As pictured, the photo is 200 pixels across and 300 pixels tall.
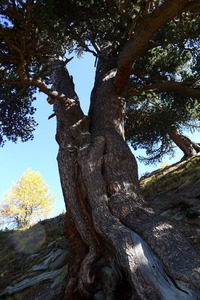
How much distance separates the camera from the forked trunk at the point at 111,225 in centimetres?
281

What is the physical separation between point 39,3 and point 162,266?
594cm

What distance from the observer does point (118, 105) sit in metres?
6.37

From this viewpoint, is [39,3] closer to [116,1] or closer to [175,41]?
[116,1]

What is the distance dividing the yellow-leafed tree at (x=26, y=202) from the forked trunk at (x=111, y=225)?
17.2 metres

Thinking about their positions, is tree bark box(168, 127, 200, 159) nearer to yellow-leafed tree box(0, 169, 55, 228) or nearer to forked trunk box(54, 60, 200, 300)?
forked trunk box(54, 60, 200, 300)

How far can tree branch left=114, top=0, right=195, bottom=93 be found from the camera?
518cm

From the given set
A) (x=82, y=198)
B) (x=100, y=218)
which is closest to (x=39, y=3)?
(x=82, y=198)

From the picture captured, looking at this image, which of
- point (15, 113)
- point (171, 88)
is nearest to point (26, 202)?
point (15, 113)

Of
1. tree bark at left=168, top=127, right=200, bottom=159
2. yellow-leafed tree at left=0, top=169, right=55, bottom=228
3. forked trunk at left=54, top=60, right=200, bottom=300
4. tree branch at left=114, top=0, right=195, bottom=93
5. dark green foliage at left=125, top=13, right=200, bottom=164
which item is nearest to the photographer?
forked trunk at left=54, top=60, right=200, bottom=300

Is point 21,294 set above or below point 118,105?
below

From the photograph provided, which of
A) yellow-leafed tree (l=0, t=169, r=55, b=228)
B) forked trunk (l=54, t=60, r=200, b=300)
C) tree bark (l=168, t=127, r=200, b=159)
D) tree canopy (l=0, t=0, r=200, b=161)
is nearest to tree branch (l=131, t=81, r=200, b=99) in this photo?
tree canopy (l=0, t=0, r=200, b=161)

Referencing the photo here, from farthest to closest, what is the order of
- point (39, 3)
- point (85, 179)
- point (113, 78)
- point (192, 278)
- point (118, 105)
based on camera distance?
point (113, 78)
point (118, 105)
point (39, 3)
point (85, 179)
point (192, 278)

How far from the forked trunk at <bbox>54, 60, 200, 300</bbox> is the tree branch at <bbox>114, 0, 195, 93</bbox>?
63 centimetres

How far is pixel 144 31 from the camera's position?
5617 millimetres
